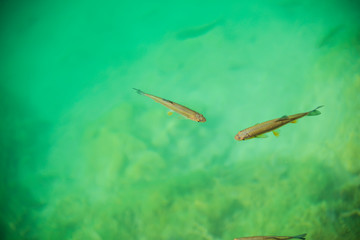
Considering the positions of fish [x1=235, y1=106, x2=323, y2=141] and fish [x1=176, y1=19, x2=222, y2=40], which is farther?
fish [x1=176, y1=19, x2=222, y2=40]

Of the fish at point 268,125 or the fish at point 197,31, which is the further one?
the fish at point 197,31

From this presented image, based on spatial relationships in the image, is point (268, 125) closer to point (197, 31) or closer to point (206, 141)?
point (206, 141)

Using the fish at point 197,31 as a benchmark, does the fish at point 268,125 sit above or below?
below

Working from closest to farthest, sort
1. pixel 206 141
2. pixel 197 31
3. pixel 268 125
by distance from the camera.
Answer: pixel 268 125 < pixel 206 141 < pixel 197 31

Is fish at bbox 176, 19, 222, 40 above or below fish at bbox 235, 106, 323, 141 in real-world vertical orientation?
above

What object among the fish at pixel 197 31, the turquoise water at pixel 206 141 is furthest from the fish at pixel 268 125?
the fish at pixel 197 31

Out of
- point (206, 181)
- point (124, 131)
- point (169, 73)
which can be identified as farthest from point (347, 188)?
point (169, 73)

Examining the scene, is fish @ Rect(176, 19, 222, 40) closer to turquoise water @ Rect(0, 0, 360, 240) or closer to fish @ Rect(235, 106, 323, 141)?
turquoise water @ Rect(0, 0, 360, 240)

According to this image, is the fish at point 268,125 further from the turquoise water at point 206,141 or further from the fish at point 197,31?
the fish at point 197,31

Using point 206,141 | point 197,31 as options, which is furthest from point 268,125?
point 197,31

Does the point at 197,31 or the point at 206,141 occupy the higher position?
the point at 197,31

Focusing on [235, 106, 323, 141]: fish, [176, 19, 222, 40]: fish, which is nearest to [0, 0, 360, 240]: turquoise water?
[176, 19, 222, 40]: fish
